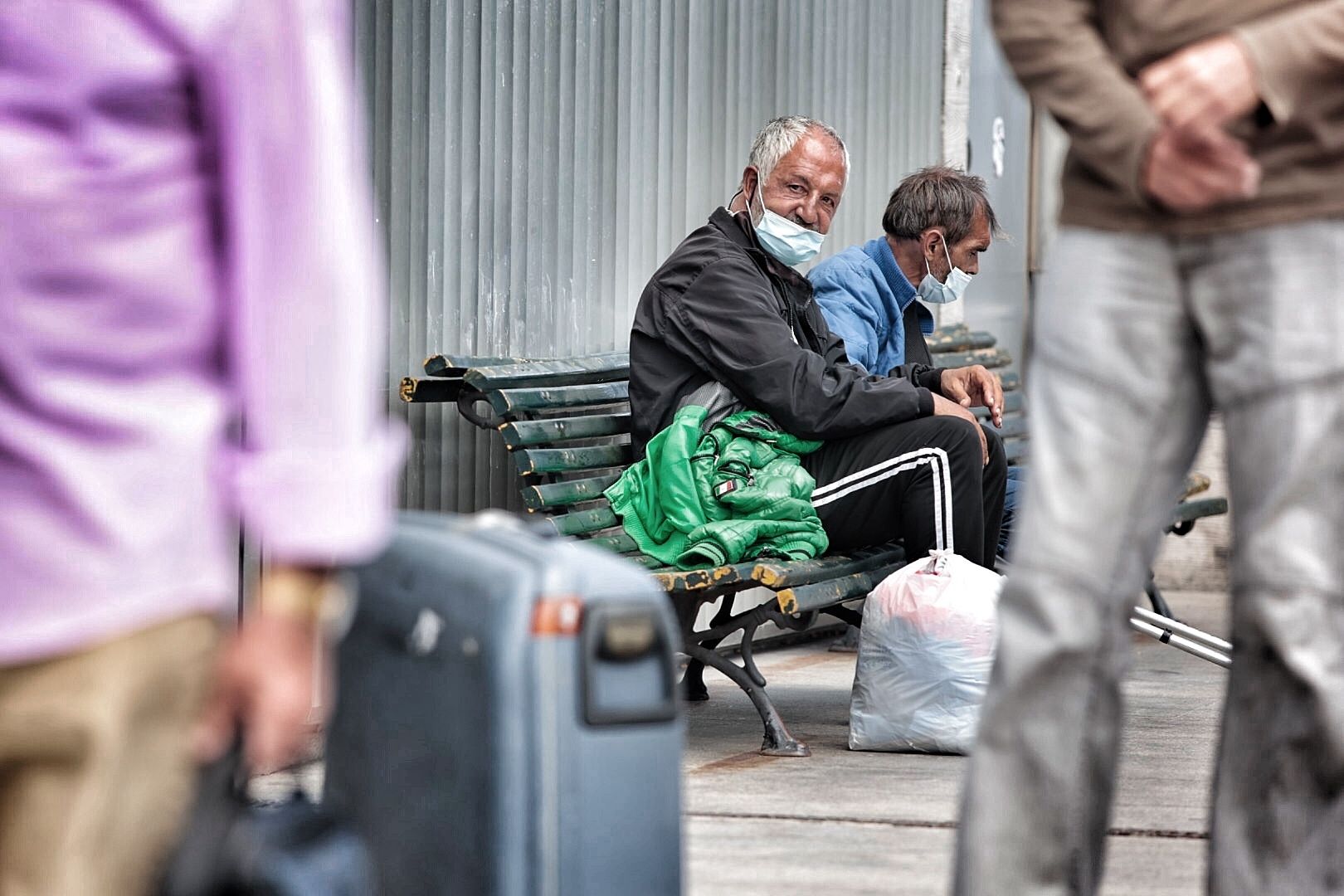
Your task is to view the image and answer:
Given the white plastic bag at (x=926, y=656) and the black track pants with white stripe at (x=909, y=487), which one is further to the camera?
the black track pants with white stripe at (x=909, y=487)

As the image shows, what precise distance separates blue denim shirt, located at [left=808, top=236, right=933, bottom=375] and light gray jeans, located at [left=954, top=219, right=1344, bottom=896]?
3379 millimetres

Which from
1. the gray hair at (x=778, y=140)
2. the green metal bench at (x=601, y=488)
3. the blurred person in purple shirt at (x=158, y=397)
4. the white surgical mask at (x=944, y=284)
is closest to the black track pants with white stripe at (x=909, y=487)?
the green metal bench at (x=601, y=488)

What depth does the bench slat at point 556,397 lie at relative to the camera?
4.59 metres

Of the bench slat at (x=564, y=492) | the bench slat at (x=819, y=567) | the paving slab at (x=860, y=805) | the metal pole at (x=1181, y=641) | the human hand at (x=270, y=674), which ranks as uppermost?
the human hand at (x=270, y=674)

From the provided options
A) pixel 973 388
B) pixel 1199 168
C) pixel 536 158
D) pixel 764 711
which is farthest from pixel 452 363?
pixel 1199 168

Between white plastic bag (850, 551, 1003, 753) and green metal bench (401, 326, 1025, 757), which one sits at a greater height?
green metal bench (401, 326, 1025, 757)

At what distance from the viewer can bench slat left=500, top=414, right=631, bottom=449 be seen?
15.0 feet

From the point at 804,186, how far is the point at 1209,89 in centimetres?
319

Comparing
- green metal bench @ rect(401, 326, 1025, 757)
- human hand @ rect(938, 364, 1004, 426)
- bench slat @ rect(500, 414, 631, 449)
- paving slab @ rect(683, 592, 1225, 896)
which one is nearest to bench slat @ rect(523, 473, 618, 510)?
green metal bench @ rect(401, 326, 1025, 757)

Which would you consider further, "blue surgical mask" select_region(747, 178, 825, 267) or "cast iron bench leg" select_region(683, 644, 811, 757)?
"blue surgical mask" select_region(747, 178, 825, 267)

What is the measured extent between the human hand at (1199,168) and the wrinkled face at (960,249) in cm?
389

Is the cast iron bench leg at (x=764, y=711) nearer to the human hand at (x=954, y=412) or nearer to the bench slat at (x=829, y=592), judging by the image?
the bench slat at (x=829, y=592)

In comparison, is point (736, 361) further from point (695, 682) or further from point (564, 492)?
point (695, 682)

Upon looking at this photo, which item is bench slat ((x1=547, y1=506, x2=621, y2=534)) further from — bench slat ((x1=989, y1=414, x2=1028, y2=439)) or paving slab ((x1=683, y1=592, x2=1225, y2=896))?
bench slat ((x1=989, y1=414, x2=1028, y2=439))
